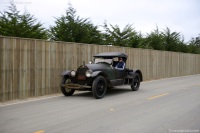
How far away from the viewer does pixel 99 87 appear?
1111 cm

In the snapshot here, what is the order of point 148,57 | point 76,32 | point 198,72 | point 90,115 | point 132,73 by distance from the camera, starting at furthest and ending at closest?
point 198,72 → point 148,57 → point 76,32 → point 132,73 → point 90,115

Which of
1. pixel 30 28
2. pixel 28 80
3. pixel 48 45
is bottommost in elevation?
pixel 28 80

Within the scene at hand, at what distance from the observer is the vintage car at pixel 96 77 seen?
36.1 feet

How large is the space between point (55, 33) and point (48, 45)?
24.8 feet

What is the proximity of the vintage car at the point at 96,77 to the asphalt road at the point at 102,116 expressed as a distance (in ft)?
3.08

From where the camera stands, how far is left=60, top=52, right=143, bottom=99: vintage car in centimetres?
1101

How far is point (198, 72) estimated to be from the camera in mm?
32688

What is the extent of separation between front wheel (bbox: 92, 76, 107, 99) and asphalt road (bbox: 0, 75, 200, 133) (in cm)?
56

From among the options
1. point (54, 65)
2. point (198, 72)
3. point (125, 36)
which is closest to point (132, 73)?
point (54, 65)

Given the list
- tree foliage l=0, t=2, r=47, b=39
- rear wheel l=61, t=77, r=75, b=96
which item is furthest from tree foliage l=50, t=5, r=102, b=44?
rear wheel l=61, t=77, r=75, b=96

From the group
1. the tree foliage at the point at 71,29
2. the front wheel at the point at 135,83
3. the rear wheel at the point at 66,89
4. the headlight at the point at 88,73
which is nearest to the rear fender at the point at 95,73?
the headlight at the point at 88,73

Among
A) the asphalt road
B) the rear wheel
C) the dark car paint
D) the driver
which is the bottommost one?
the asphalt road

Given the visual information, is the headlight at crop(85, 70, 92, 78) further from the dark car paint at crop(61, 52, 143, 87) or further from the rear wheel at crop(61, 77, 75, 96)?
the rear wheel at crop(61, 77, 75, 96)

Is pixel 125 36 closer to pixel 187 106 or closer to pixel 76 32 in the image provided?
pixel 76 32
